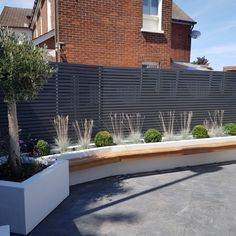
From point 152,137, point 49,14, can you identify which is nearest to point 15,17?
point 49,14

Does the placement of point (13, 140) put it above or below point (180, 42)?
below

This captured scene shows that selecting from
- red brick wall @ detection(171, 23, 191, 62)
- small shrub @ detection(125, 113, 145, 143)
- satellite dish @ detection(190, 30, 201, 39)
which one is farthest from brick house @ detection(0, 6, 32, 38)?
small shrub @ detection(125, 113, 145, 143)

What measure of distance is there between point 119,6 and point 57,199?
7059 mm

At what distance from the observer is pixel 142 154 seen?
19.6 ft

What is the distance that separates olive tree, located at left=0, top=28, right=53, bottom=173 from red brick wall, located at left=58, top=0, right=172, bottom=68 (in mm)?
4921

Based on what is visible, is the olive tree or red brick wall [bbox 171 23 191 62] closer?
the olive tree

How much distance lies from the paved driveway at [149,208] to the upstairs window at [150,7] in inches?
254

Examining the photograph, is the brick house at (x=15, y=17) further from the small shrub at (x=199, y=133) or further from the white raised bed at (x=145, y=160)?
the white raised bed at (x=145, y=160)

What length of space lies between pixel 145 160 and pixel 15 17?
23.3 metres

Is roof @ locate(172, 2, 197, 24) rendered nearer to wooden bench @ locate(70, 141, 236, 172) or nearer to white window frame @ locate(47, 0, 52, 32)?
white window frame @ locate(47, 0, 52, 32)

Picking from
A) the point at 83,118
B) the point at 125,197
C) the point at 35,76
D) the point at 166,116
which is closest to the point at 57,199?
the point at 125,197

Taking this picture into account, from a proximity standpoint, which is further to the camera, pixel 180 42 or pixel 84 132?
pixel 180 42

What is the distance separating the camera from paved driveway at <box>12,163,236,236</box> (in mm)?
3744

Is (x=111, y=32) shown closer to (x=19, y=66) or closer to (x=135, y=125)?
(x=135, y=125)
